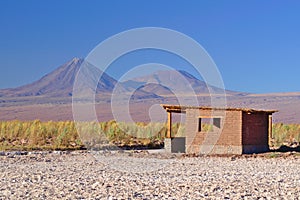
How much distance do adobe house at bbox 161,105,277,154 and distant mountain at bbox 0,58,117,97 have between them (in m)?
111

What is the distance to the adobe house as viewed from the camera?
2662cm

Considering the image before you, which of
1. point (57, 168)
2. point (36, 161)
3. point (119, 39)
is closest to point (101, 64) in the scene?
point (119, 39)

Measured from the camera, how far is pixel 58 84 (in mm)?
173875

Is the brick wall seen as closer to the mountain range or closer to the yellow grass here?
the yellow grass

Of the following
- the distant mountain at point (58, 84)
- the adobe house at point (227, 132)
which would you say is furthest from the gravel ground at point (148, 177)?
the distant mountain at point (58, 84)

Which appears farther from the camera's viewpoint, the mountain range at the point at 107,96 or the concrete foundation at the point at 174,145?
the mountain range at the point at 107,96

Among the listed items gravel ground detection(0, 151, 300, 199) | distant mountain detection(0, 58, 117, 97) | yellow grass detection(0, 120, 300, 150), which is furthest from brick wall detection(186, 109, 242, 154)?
distant mountain detection(0, 58, 117, 97)

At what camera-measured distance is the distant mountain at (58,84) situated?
6071 inches

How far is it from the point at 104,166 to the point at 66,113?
3474 inches

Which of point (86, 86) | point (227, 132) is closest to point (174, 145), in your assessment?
point (227, 132)

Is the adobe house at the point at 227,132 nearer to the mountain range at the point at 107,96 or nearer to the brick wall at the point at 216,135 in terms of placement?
the brick wall at the point at 216,135

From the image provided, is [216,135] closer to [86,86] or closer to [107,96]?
[86,86]

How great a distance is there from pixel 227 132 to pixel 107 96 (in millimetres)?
113638

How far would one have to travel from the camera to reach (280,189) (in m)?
13.2
